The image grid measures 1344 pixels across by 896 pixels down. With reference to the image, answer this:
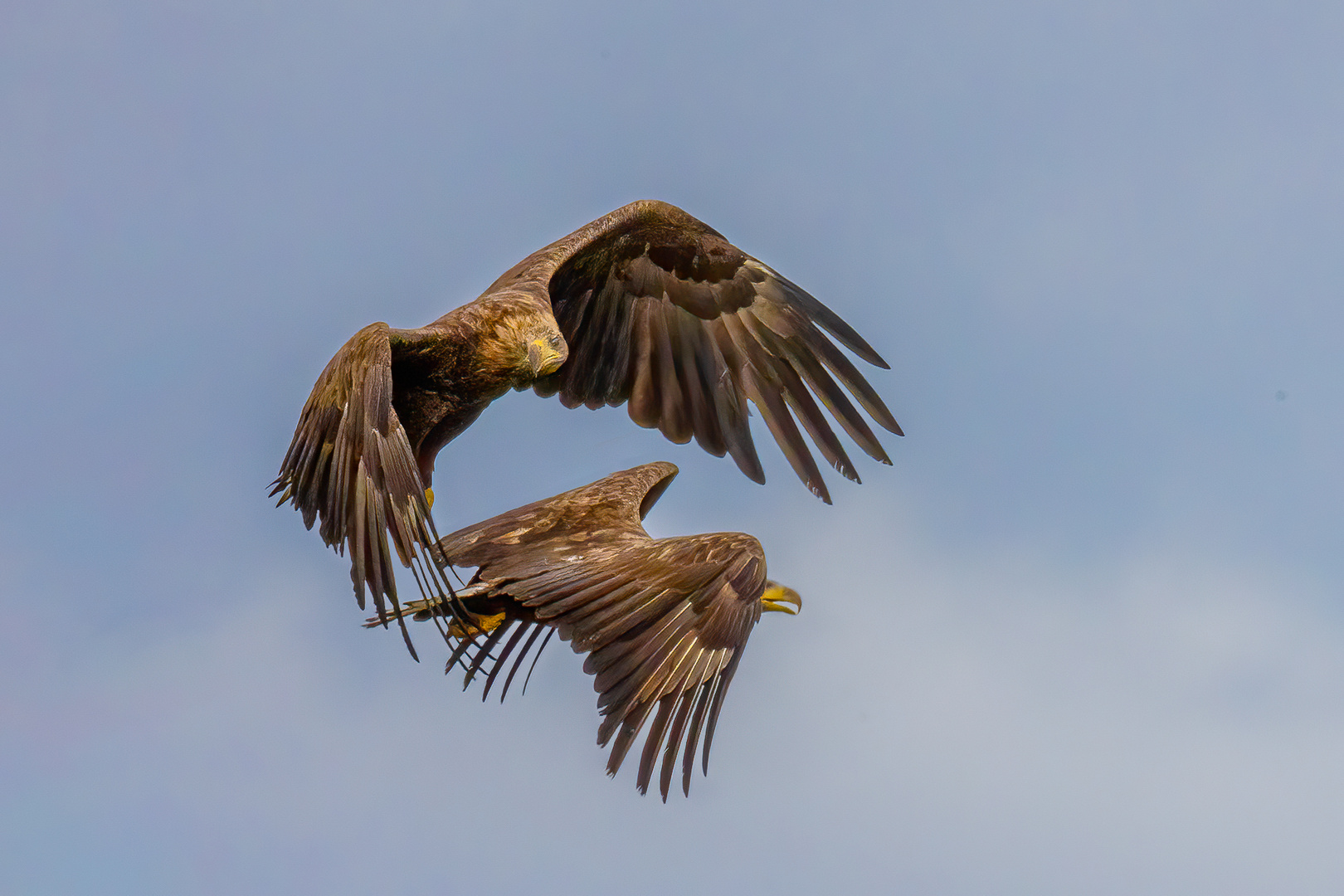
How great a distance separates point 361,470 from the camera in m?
6.84

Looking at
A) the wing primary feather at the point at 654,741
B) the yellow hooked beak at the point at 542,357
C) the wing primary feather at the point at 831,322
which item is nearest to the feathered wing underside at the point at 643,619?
the wing primary feather at the point at 654,741

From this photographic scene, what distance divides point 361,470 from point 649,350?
3.27 meters

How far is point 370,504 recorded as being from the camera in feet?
22.1

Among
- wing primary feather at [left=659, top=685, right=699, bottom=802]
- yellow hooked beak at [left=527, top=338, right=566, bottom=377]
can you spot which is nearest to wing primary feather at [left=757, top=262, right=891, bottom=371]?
yellow hooked beak at [left=527, top=338, right=566, bottom=377]

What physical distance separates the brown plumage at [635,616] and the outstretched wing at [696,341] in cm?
145

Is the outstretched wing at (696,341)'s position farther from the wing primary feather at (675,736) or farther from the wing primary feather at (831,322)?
the wing primary feather at (675,736)

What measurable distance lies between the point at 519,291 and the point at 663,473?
1559 mm

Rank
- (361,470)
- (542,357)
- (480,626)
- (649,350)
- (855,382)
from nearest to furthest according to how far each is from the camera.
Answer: (361,470), (480,626), (542,357), (855,382), (649,350)

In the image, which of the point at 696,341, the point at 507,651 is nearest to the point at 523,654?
the point at 507,651

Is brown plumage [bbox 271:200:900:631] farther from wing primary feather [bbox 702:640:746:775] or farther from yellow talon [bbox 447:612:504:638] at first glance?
wing primary feather [bbox 702:640:746:775]

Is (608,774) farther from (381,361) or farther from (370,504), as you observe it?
(381,361)

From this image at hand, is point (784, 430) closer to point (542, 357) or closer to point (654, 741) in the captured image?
point (542, 357)

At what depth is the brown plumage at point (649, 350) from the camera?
8367 millimetres

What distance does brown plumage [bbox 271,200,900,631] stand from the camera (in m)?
8.37
